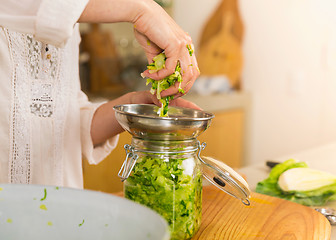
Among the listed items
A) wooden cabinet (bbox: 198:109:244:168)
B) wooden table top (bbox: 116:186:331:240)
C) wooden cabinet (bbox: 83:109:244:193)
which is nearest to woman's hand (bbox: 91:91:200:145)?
wooden table top (bbox: 116:186:331:240)

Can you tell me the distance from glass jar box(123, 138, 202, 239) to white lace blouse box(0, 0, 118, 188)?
13.0 inches

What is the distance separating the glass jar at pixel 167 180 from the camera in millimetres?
662

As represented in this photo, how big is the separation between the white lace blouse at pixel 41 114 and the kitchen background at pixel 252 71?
153 cm

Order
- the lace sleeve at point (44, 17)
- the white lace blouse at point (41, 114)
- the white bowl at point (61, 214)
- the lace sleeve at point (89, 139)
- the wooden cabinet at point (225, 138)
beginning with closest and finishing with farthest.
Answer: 1. the white bowl at point (61, 214)
2. the lace sleeve at point (44, 17)
3. the white lace blouse at point (41, 114)
4. the lace sleeve at point (89, 139)
5. the wooden cabinet at point (225, 138)

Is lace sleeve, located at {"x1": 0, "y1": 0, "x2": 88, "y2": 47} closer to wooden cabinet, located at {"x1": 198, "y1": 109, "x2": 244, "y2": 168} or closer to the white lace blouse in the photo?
the white lace blouse

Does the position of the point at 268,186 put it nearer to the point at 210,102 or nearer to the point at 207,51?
the point at 210,102

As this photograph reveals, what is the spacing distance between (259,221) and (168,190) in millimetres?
231

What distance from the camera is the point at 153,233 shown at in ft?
1.46

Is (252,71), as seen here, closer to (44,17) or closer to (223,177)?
(223,177)

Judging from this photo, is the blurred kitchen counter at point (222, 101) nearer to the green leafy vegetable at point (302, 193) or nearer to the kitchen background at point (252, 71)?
the kitchen background at point (252, 71)

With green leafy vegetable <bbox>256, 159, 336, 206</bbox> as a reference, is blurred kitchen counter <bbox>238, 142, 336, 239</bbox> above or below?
below

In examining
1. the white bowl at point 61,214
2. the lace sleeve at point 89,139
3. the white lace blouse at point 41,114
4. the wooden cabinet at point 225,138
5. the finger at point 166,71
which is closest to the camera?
the white bowl at point 61,214

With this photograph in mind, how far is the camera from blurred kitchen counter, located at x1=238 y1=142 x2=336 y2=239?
121 cm

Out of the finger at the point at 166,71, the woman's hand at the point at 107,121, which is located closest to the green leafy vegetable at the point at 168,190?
the finger at the point at 166,71
